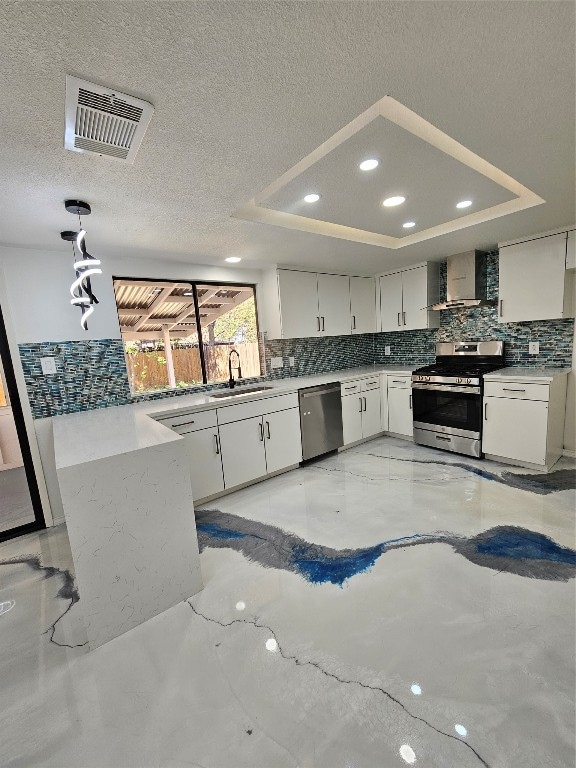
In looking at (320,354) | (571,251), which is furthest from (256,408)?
(571,251)

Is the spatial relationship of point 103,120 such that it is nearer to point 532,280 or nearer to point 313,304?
point 313,304

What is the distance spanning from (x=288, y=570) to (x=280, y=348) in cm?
266

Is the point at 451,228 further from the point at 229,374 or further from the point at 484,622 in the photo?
the point at 484,622

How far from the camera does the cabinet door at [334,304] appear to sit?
162 inches

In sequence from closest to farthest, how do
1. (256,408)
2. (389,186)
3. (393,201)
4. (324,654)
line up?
1. (324,654)
2. (389,186)
3. (393,201)
4. (256,408)

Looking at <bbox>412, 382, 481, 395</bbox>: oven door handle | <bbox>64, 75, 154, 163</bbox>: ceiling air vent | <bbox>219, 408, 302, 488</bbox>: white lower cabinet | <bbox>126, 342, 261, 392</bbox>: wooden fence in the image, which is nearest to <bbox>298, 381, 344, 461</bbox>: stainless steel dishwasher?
<bbox>219, 408, 302, 488</bbox>: white lower cabinet

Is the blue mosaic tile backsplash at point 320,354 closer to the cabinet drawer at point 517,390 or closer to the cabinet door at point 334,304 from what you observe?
the cabinet door at point 334,304

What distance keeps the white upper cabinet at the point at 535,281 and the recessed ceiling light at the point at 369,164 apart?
7.67 ft

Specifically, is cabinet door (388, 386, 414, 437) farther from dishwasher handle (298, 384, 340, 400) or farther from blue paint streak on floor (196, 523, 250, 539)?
blue paint streak on floor (196, 523, 250, 539)

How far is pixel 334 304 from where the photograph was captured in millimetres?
4215

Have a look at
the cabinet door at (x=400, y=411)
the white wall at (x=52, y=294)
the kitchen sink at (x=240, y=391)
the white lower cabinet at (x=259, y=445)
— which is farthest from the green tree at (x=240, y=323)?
the cabinet door at (x=400, y=411)

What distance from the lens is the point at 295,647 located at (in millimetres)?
1479

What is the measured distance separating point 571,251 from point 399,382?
204 cm

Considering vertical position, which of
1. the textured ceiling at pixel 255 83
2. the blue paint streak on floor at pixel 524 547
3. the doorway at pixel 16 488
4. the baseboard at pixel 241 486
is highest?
the textured ceiling at pixel 255 83
